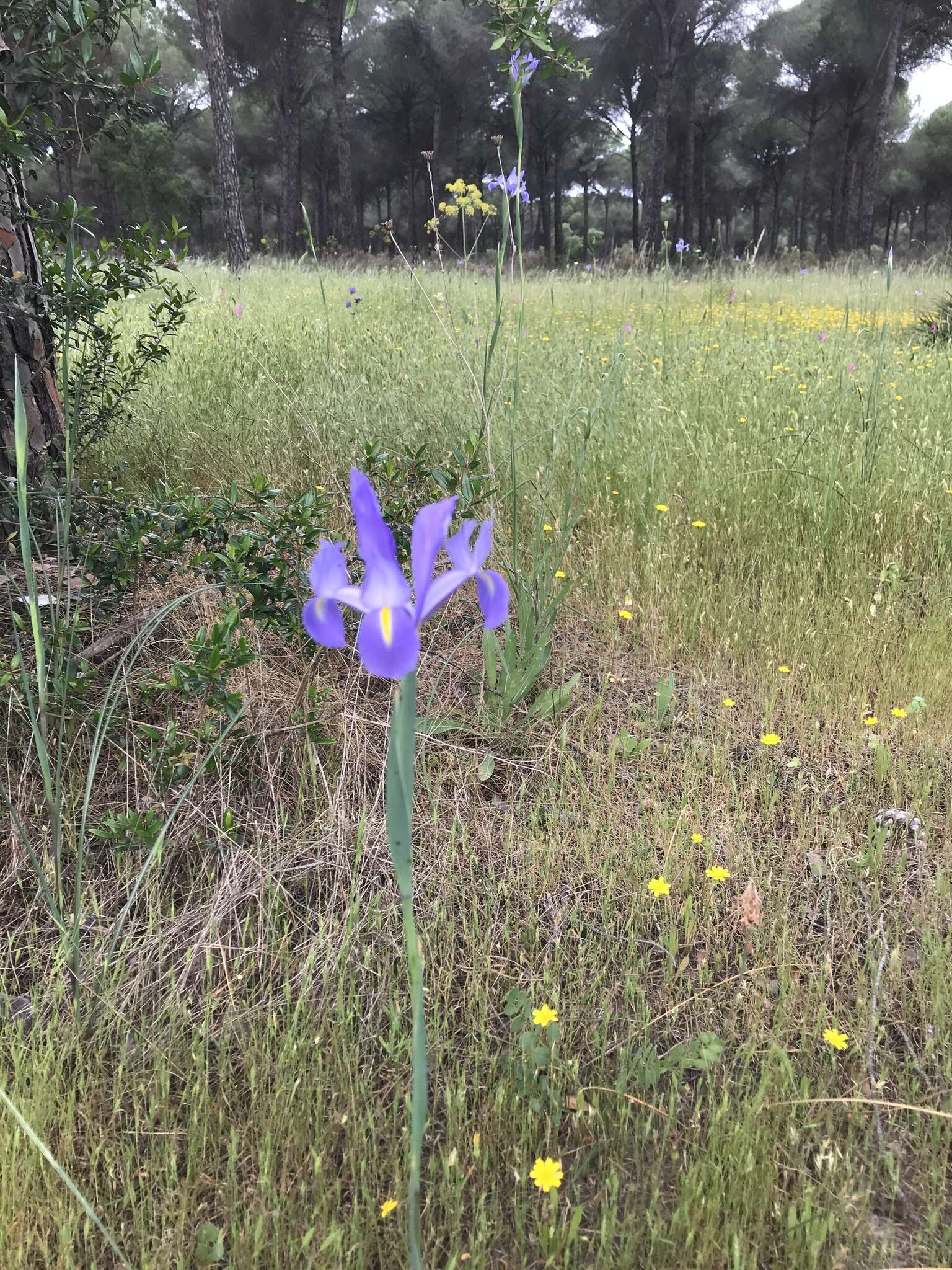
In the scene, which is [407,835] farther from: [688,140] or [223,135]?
[688,140]

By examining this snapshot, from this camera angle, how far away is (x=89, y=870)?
4.98ft

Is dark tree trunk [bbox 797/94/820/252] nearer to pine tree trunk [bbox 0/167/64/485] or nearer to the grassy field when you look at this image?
the grassy field

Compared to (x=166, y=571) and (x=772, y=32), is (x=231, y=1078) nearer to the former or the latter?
(x=166, y=571)

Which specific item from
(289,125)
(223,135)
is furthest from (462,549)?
(289,125)

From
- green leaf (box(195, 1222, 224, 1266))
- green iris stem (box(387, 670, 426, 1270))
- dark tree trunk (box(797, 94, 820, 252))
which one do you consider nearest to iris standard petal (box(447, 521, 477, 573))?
green iris stem (box(387, 670, 426, 1270))

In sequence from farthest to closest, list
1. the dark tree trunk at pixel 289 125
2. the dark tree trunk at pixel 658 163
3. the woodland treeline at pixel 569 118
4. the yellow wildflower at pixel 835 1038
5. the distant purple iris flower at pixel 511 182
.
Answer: the dark tree trunk at pixel 289 125 → the woodland treeline at pixel 569 118 → the dark tree trunk at pixel 658 163 → the distant purple iris flower at pixel 511 182 → the yellow wildflower at pixel 835 1038

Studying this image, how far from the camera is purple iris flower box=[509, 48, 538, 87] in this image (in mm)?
1750

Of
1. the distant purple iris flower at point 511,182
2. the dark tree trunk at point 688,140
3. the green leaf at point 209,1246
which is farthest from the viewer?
the dark tree trunk at point 688,140

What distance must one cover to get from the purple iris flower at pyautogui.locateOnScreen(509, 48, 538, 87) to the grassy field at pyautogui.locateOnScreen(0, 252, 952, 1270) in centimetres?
88

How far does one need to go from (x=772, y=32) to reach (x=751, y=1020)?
30392 millimetres

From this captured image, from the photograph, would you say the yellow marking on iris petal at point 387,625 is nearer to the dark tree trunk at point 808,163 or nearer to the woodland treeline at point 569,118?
the woodland treeline at point 569,118

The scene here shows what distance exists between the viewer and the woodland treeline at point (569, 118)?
19.7m

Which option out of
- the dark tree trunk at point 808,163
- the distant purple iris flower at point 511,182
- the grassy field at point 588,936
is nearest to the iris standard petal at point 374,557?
the grassy field at point 588,936

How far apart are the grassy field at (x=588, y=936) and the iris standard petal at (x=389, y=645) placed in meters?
0.80
